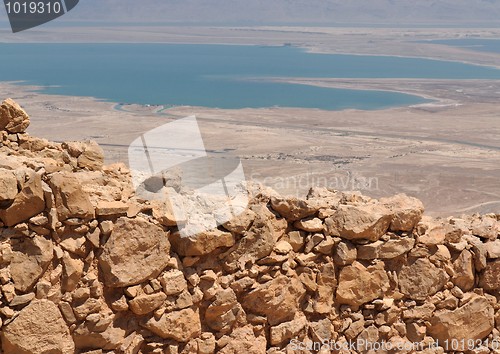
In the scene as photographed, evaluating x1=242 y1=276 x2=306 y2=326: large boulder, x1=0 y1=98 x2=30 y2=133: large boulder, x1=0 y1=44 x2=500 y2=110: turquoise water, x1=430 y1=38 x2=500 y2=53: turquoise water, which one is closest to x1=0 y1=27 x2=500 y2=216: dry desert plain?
x1=0 y1=44 x2=500 y2=110: turquoise water

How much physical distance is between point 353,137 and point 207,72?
175ft

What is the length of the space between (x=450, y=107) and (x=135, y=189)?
2829 inches

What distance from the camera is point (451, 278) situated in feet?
19.5

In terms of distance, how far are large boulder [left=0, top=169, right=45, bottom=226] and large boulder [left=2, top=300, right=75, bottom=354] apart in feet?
1.74

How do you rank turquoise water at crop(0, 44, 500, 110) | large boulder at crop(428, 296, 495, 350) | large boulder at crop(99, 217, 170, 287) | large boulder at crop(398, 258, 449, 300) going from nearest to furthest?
1. large boulder at crop(99, 217, 170, 287)
2. large boulder at crop(398, 258, 449, 300)
3. large boulder at crop(428, 296, 495, 350)
4. turquoise water at crop(0, 44, 500, 110)

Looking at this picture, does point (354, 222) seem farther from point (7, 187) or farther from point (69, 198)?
point (7, 187)

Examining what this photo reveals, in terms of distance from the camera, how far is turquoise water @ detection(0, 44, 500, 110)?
8056 cm

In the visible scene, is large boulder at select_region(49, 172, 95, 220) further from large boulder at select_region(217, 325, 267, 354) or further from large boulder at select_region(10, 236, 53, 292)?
large boulder at select_region(217, 325, 267, 354)

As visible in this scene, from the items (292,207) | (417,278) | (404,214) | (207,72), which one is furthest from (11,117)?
(207,72)

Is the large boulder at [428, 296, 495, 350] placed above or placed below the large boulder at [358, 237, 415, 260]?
below

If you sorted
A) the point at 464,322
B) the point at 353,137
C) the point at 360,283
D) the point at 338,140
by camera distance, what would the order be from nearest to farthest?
the point at 360,283
the point at 464,322
the point at 338,140
the point at 353,137

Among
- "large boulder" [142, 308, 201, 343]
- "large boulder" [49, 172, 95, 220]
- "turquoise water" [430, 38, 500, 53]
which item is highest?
"large boulder" [49, 172, 95, 220]

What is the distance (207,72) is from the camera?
108 m

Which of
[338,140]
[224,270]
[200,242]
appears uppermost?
[200,242]
